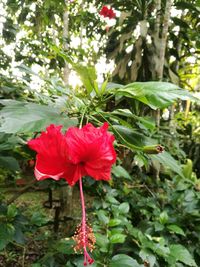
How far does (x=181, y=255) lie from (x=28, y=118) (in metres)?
0.83

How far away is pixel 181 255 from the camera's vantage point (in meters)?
1.23

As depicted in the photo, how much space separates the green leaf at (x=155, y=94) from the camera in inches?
30.3

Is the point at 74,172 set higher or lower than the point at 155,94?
lower

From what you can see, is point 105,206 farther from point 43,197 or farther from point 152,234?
point 43,197

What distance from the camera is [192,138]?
3.23 metres

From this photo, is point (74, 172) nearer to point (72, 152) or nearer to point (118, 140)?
point (72, 152)

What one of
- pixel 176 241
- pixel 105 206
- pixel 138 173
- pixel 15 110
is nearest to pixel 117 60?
pixel 138 173

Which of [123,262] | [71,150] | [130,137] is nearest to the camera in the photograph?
[71,150]

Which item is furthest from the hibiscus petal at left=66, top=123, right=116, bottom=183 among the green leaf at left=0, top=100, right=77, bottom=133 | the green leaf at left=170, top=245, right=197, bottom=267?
the green leaf at left=170, top=245, right=197, bottom=267

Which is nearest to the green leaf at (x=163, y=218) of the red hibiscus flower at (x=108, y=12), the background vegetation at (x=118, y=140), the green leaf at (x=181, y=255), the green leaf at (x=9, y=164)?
the background vegetation at (x=118, y=140)

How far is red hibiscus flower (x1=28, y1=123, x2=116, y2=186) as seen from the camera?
0.62 m

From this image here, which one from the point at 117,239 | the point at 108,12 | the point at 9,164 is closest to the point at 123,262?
the point at 117,239

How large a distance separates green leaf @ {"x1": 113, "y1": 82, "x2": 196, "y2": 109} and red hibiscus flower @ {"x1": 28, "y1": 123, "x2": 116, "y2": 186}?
166 mm

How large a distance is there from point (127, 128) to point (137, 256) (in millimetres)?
619
